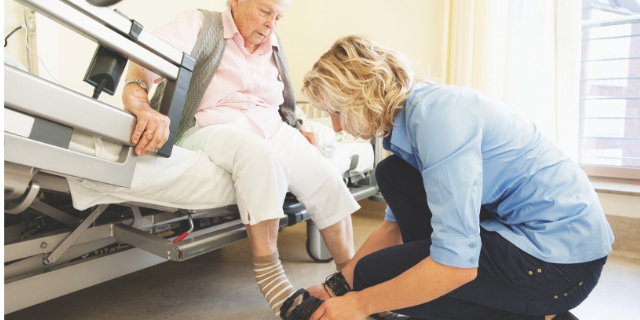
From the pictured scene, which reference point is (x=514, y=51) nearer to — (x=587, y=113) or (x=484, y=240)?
(x=587, y=113)

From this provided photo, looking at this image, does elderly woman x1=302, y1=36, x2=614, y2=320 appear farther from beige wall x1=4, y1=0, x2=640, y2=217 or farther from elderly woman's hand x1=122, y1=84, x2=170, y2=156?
beige wall x1=4, y1=0, x2=640, y2=217

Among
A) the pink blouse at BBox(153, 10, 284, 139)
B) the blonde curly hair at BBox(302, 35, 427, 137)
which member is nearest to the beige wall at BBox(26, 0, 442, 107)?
the pink blouse at BBox(153, 10, 284, 139)

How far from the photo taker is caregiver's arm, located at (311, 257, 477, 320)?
756mm

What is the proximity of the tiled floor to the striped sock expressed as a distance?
0.20 metres

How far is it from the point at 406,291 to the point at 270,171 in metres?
0.47

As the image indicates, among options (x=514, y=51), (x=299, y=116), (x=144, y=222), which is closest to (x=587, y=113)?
(x=514, y=51)

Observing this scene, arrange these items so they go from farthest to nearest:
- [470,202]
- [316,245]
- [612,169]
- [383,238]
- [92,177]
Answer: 1. [612,169]
2. [316,245]
3. [383,238]
4. [92,177]
5. [470,202]

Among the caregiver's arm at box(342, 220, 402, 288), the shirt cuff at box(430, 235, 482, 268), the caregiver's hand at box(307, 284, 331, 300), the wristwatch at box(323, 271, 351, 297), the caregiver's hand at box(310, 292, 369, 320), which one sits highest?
the shirt cuff at box(430, 235, 482, 268)

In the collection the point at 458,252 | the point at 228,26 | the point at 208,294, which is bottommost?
the point at 208,294

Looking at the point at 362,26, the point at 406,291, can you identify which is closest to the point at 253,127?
the point at 406,291

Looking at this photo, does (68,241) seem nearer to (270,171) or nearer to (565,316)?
(270,171)

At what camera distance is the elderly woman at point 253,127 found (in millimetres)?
1041

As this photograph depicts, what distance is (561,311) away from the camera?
858mm

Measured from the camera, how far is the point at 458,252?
2.39 ft
